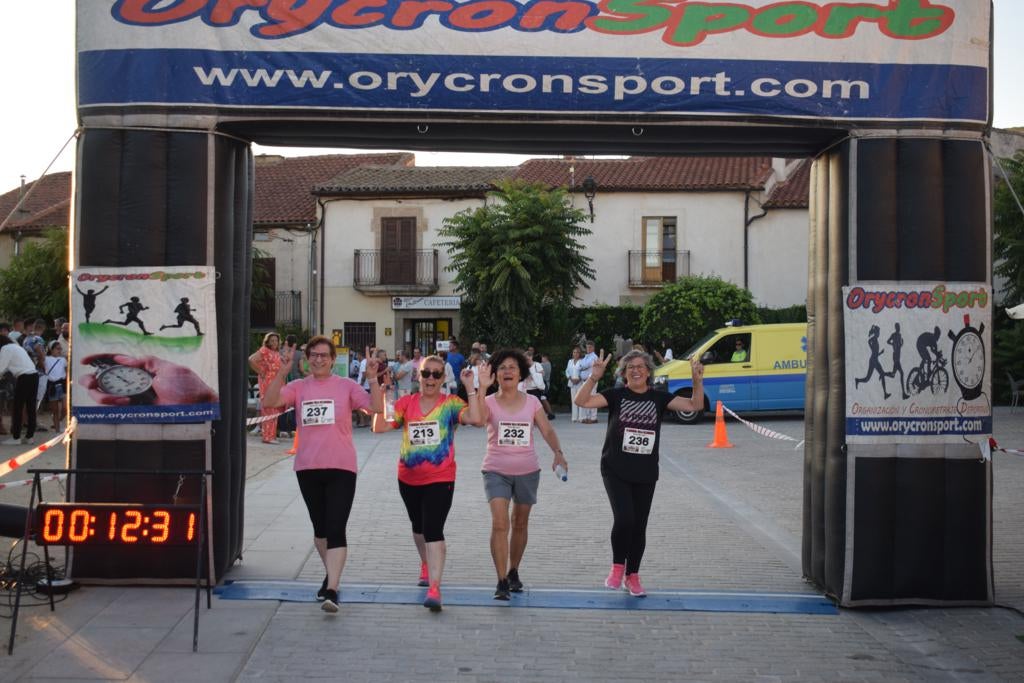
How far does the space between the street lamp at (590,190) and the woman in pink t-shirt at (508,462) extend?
2625 cm

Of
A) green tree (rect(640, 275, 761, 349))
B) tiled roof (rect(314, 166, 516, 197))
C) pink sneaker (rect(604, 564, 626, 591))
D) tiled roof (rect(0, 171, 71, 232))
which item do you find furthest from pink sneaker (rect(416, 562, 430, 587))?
tiled roof (rect(0, 171, 71, 232))

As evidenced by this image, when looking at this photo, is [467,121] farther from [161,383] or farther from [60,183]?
[60,183]

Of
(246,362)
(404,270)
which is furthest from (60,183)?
(246,362)

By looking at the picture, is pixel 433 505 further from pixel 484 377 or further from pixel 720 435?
pixel 720 435

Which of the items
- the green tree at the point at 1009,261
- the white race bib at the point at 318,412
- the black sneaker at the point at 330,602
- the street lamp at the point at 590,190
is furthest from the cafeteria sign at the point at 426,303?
the black sneaker at the point at 330,602

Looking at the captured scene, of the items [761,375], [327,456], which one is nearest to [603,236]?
[761,375]

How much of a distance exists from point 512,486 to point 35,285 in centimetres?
3085

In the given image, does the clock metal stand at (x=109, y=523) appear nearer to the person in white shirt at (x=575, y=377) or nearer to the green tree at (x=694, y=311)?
the person in white shirt at (x=575, y=377)

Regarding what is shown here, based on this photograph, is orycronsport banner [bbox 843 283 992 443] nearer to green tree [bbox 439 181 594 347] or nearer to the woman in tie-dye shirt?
the woman in tie-dye shirt

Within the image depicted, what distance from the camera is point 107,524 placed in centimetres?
660

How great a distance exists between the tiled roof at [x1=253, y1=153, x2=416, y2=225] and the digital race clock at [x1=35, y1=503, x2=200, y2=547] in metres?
30.3

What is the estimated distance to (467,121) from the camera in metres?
7.68

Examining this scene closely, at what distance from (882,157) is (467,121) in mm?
2892

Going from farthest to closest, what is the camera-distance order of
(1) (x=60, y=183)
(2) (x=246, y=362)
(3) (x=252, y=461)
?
Answer: (1) (x=60, y=183) → (3) (x=252, y=461) → (2) (x=246, y=362)
